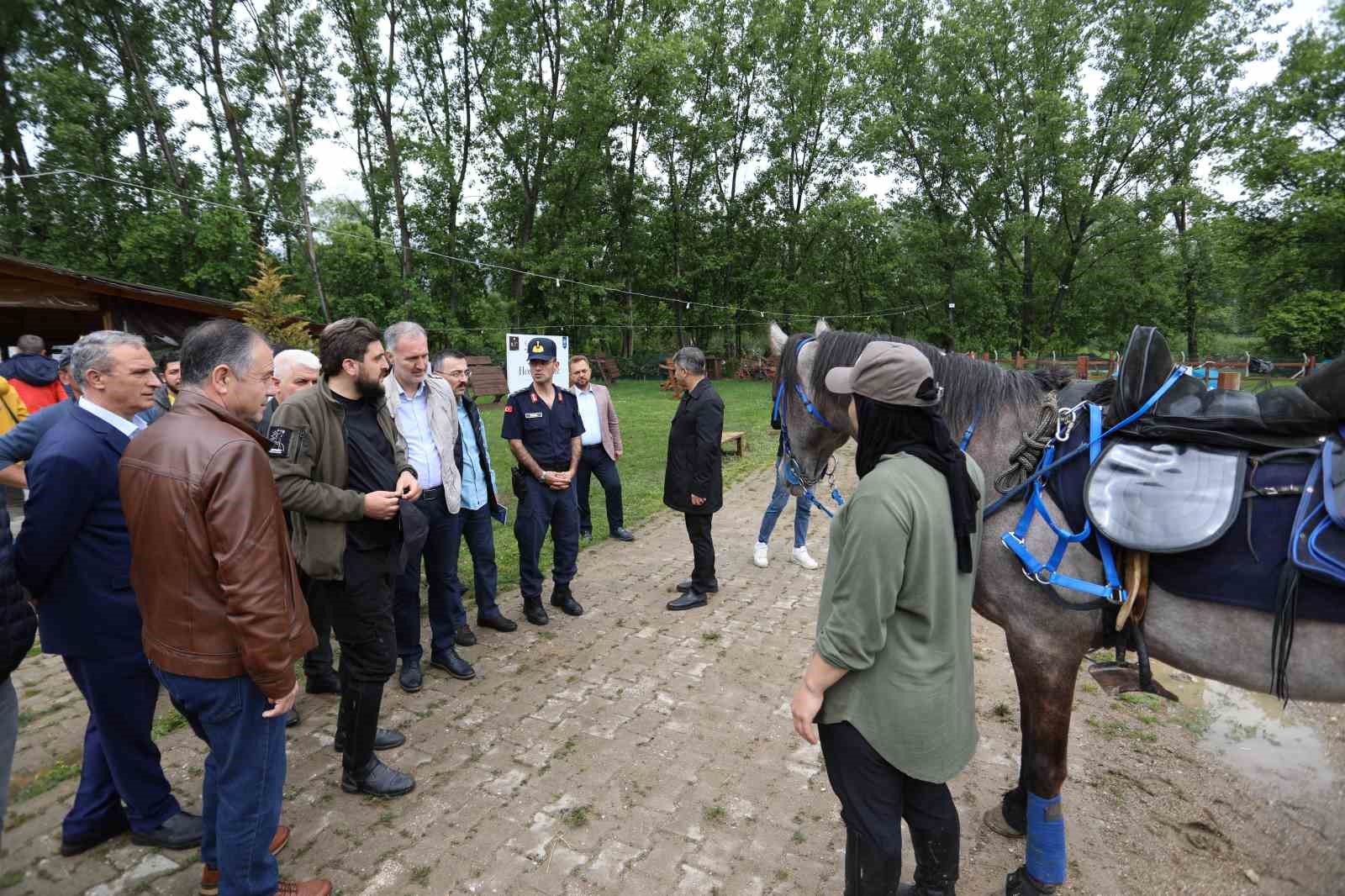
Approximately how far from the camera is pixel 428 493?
4.07 meters

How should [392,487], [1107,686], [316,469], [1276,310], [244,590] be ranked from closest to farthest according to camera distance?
[244,590] < [1107,686] < [316,469] < [392,487] < [1276,310]

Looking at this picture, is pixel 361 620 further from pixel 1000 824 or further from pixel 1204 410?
pixel 1204 410

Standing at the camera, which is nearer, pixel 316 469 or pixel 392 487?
pixel 316 469

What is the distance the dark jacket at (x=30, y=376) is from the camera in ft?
21.8

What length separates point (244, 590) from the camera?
1971mm

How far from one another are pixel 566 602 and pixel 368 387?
284cm

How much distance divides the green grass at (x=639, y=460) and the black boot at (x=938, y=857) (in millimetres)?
4067

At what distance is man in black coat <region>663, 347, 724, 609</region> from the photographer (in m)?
5.38

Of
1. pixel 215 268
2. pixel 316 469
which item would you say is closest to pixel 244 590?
pixel 316 469

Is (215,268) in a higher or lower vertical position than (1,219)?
lower

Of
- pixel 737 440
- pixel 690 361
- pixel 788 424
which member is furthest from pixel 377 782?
pixel 737 440

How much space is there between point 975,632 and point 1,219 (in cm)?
3220

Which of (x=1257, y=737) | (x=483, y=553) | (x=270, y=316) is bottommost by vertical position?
(x=1257, y=737)

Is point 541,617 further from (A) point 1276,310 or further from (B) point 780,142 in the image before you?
(B) point 780,142
